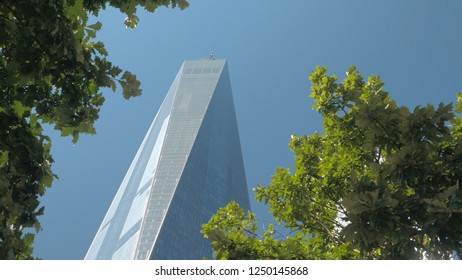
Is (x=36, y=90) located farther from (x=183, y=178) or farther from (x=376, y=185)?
(x=183, y=178)

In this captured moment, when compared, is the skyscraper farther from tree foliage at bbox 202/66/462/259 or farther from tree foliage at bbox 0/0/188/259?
tree foliage at bbox 0/0/188/259

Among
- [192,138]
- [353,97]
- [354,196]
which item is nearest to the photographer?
[354,196]

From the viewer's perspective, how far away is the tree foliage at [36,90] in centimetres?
492

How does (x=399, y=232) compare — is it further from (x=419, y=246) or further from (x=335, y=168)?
(x=335, y=168)

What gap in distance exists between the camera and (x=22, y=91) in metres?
5.71

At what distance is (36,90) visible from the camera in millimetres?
5812

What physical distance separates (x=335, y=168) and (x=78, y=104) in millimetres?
5874

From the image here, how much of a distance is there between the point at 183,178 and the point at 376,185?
106m

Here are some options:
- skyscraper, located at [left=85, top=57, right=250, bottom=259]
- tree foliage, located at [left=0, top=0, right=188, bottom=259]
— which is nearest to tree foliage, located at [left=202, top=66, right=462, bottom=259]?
tree foliage, located at [left=0, top=0, right=188, bottom=259]

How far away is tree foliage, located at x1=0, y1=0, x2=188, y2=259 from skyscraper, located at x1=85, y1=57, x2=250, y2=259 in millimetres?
87570

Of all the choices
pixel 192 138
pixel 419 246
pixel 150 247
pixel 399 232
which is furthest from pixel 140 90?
pixel 192 138

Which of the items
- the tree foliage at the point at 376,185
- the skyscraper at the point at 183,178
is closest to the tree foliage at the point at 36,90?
the tree foliage at the point at 376,185

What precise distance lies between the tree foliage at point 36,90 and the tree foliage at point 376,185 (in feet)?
11.0

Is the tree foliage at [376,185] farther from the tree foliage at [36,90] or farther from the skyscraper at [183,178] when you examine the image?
the skyscraper at [183,178]
